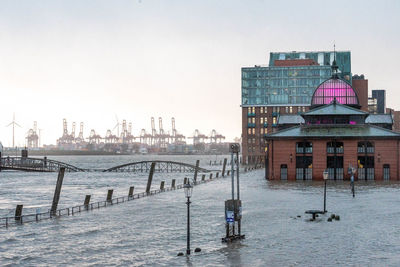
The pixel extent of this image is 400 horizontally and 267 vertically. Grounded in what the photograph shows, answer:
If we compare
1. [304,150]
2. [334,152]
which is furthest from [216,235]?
[334,152]

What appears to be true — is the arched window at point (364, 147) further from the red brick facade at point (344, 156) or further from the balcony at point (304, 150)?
the balcony at point (304, 150)

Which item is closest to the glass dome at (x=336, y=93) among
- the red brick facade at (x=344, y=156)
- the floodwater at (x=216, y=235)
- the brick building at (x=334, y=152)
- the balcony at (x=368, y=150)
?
the brick building at (x=334, y=152)

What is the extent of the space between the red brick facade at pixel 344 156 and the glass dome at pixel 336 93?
2176 centimetres

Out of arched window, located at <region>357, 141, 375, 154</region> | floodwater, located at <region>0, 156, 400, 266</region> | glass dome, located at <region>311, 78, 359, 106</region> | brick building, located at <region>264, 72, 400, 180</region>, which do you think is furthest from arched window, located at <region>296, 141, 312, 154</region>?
Result: floodwater, located at <region>0, 156, 400, 266</region>

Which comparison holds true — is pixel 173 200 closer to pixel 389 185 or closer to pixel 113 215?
pixel 113 215

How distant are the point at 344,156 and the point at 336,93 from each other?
2422 centimetres

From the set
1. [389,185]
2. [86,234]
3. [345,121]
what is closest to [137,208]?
[86,234]

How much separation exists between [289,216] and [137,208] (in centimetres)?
1784

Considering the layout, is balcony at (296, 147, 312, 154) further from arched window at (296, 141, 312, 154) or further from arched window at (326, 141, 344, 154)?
arched window at (326, 141, 344, 154)

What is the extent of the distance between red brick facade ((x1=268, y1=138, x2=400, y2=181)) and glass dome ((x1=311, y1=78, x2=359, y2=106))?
71.4ft

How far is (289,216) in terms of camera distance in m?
47.7

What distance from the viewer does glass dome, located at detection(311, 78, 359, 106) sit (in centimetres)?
10812

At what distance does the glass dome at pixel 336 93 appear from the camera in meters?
108

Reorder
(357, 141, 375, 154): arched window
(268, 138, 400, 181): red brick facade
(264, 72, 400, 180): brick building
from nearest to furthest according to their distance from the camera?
(268, 138, 400, 181): red brick facade, (264, 72, 400, 180): brick building, (357, 141, 375, 154): arched window
